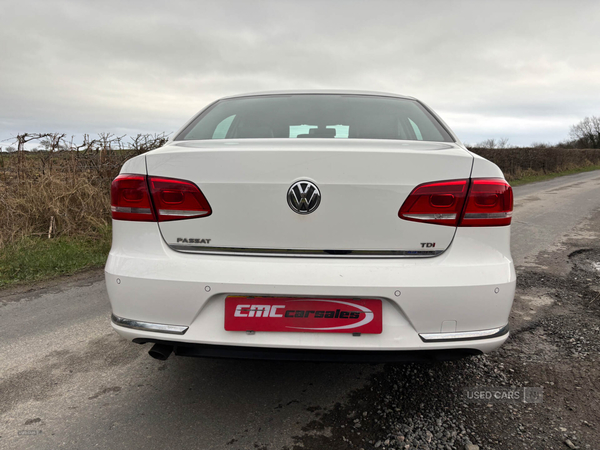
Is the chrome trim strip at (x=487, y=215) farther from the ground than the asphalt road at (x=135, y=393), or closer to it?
farther from the ground

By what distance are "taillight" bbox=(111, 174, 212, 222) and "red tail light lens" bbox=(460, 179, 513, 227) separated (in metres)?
1.02

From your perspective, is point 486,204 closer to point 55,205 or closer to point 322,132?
point 322,132

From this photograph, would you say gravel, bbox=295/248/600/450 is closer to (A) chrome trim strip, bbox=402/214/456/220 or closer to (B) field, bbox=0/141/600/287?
(A) chrome trim strip, bbox=402/214/456/220

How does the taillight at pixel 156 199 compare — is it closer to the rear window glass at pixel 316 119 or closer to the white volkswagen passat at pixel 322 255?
the white volkswagen passat at pixel 322 255

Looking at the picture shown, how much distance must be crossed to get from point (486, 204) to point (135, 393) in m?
1.86

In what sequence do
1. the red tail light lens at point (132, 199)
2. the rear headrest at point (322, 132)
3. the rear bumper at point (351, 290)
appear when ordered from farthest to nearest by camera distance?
the rear headrest at point (322, 132) < the red tail light lens at point (132, 199) < the rear bumper at point (351, 290)

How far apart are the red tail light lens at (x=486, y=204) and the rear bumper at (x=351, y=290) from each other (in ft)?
0.12

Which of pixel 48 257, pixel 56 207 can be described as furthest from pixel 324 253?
pixel 56 207

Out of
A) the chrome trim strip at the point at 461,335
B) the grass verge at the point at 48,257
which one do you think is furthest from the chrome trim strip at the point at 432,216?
the grass verge at the point at 48,257

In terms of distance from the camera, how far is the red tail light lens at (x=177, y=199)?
1.62 metres

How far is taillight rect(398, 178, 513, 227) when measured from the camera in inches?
62.4

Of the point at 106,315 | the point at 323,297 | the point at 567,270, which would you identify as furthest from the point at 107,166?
the point at 567,270

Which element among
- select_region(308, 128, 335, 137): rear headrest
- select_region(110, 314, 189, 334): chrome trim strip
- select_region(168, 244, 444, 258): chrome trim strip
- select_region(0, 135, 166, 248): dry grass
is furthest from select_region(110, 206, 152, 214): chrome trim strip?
select_region(0, 135, 166, 248): dry grass

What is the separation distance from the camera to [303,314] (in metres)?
1.59
